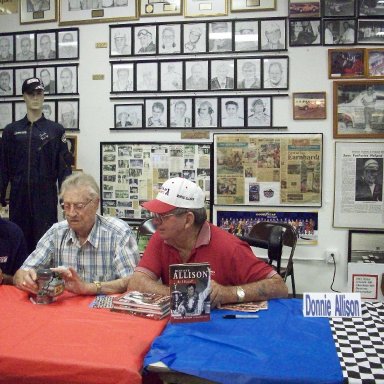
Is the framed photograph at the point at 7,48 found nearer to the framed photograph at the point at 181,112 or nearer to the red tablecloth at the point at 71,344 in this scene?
the framed photograph at the point at 181,112

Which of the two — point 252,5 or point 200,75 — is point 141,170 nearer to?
point 200,75

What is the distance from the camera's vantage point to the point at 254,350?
1.52m

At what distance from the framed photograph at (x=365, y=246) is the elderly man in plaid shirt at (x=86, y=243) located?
2.44 metres

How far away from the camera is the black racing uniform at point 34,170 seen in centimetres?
405

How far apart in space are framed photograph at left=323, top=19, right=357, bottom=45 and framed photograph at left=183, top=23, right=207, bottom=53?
1088 millimetres

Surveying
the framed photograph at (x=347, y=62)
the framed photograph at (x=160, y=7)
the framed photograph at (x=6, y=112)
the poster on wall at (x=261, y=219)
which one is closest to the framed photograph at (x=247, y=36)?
the framed photograph at (x=160, y=7)

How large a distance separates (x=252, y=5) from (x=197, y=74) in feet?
2.57

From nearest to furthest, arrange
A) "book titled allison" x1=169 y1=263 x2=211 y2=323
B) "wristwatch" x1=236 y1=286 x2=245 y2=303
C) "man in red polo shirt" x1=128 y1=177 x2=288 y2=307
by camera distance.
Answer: "book titled allison" x1=169 y1=263 x2=211 y2=323
"wristwatch" x1=236 y1=286 x2=245 y2=303
"man in red polo shirt" x1=128 y1=177 x2=288 y2=307

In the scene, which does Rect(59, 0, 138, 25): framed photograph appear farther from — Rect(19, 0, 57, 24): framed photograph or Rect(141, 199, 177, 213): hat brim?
Rect(141, 199, 177, 213): hat brim

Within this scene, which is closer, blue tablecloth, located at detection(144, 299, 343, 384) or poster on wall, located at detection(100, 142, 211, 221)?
blue tablecloth, located at detection(144, 299, 343, 384)

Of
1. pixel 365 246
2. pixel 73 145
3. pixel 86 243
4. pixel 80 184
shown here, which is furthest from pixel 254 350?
pixel 73 145

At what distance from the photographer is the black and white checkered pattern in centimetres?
138

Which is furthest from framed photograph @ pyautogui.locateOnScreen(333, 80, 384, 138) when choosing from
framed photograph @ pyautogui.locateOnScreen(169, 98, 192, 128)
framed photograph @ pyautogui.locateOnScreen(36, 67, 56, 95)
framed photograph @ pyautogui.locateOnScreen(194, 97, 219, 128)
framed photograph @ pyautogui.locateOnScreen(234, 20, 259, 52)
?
framed photograph @ pyautogui.locateOnScreen(36, 67, 56, 95)

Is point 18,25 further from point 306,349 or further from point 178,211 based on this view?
point 306,349
